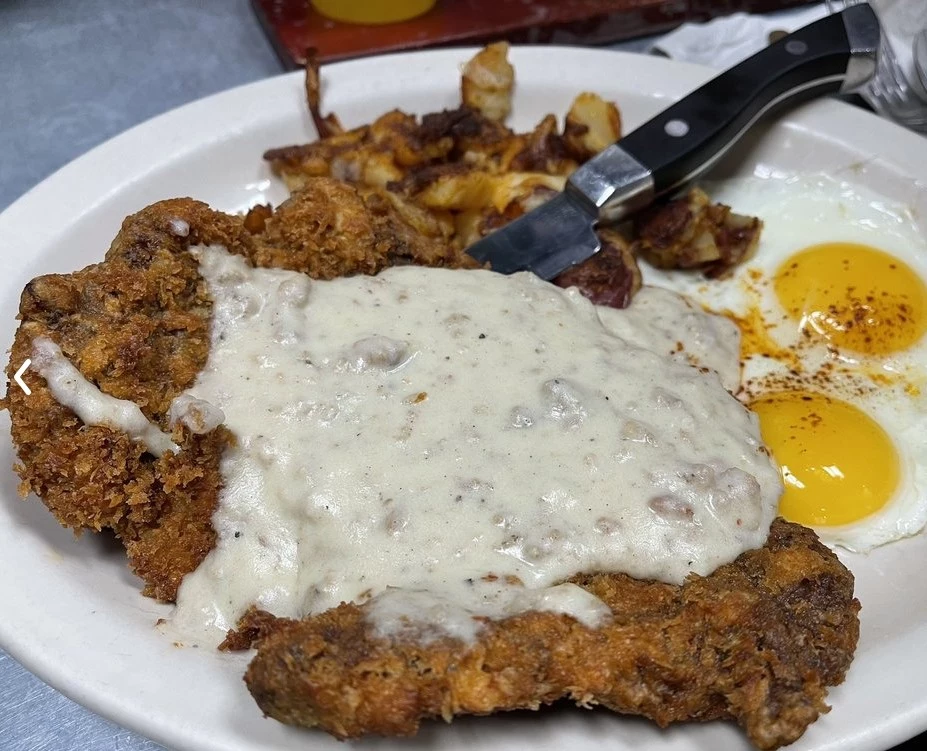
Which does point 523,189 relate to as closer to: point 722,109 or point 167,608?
point 722,109

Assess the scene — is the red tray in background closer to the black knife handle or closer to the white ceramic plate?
the white ceramic plate

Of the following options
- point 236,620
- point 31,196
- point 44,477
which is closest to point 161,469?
point 44,477

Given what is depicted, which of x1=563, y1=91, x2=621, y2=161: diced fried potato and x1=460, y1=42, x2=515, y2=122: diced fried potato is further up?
x1=460, y1=42, x2=515, y2=122: diced fried potato

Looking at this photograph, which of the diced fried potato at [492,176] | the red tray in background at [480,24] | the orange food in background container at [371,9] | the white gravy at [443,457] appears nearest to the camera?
the white gravy at [443,457]

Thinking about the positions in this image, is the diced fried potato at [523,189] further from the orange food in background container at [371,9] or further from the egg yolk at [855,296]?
the orange food in background container at [371,9]

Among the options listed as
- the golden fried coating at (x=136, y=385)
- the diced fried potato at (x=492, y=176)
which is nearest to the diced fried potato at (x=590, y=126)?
the diced fried potato at (x=492, y=176)

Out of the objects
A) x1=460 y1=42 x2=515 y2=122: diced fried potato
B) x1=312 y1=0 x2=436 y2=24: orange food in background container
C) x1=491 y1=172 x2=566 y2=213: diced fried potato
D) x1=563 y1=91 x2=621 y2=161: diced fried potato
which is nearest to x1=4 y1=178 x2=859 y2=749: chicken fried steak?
x1=491 y1=172 x2=566 y2=213: diced fried potato
